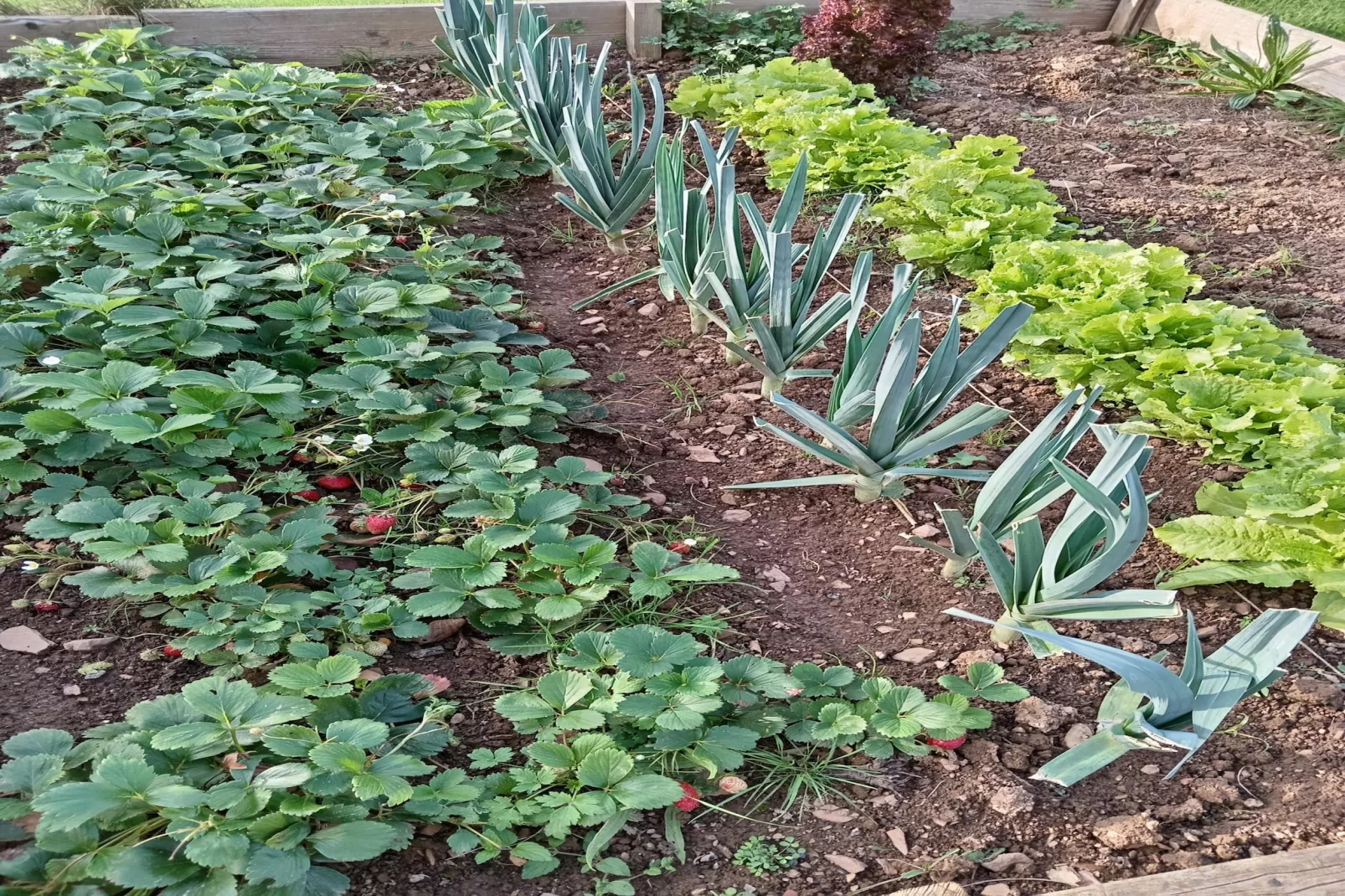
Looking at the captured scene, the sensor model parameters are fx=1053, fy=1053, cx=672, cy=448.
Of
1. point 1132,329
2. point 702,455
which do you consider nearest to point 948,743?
point 702,455

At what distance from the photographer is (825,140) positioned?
135 inches

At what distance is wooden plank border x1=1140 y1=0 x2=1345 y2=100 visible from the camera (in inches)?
171

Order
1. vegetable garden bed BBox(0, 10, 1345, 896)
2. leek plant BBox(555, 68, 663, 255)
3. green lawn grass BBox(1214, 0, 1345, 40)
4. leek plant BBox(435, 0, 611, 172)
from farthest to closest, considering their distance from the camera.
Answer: green lawn grass BBox(1214, 0, 1345, 40) < leek plant BBox(435, 0, 611, 172) < leek plant BBox(555, 68, 663, 255) < vegetable garden bed BBox(0, 10, 1345, 896)

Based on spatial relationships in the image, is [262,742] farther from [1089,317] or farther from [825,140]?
[825,140]

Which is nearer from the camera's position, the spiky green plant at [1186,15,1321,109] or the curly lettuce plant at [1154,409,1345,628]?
the curly lettuce plant at [1154,409,1345,628]

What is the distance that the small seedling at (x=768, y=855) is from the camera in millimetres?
1463

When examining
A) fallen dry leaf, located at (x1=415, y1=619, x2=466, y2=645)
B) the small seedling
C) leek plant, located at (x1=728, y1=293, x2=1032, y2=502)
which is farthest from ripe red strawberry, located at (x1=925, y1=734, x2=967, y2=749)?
fallen dry leaf, located at (x1=415, y1=619, x2=466, y2=645)

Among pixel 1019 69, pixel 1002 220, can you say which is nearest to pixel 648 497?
pixel 1002 220

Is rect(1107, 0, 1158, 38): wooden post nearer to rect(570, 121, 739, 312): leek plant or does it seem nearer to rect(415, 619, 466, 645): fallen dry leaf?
rect(570, 121, 739, 312): leek plant

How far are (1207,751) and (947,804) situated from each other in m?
0.45

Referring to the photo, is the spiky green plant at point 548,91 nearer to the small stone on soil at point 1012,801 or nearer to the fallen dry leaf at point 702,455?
the fallen dry leaf at point 702,455

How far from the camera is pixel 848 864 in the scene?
1.47m

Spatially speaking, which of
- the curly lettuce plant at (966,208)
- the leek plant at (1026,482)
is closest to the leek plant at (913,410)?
the leek plant at (1026,482)

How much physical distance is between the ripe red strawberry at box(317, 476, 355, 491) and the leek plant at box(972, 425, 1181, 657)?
1254 mm
